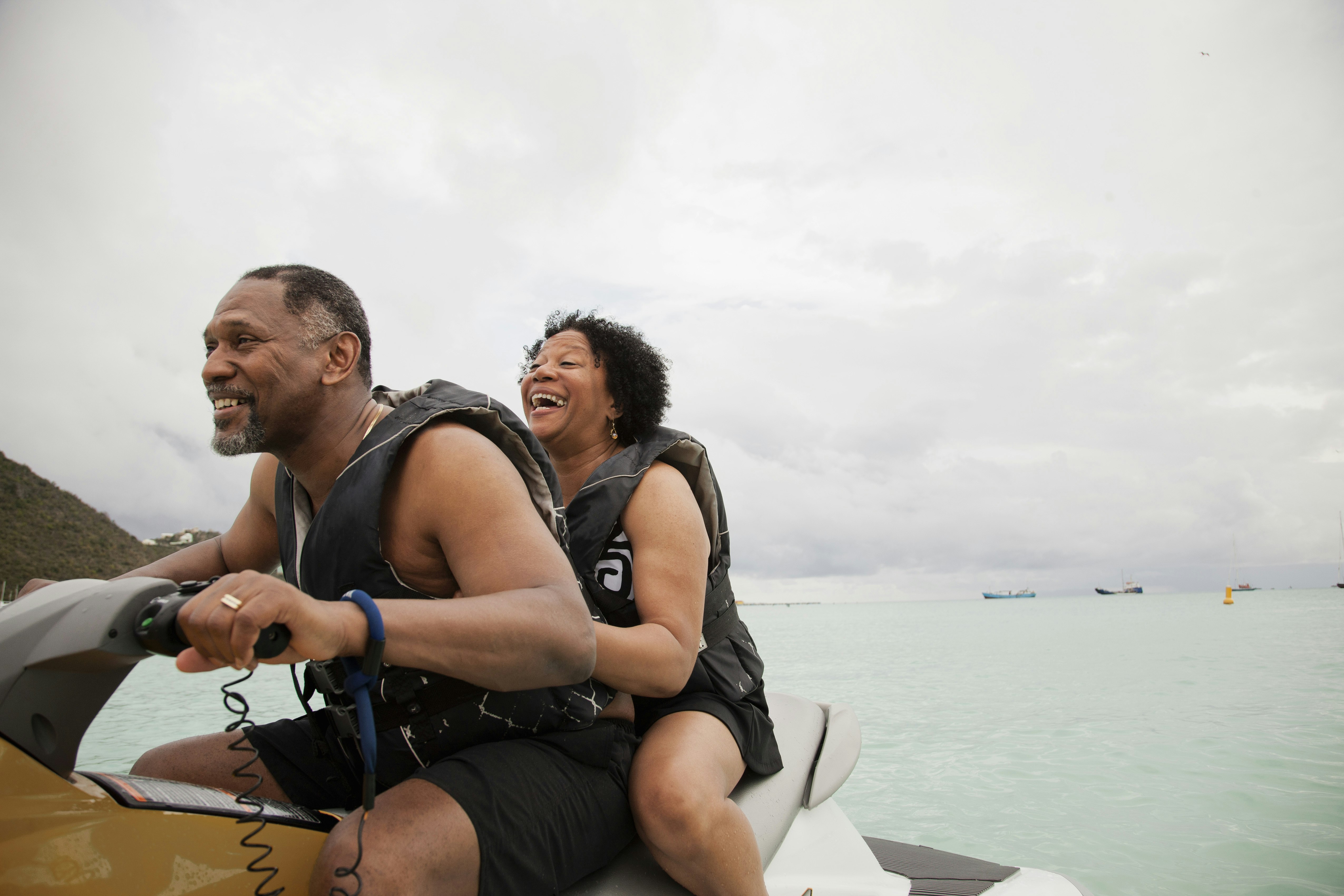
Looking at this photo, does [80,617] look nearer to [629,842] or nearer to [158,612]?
[158,612]

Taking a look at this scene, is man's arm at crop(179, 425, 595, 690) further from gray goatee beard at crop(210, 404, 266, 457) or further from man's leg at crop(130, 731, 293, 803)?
man's leg at crop(130, 731, 293, 803)

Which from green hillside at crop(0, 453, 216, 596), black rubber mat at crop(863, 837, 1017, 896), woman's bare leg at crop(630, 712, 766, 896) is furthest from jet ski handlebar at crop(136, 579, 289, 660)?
green hillside at crop(0, 453, 216, 596)

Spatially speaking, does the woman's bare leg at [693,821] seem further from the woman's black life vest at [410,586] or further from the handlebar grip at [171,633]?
the handlebar grip at [171,633]

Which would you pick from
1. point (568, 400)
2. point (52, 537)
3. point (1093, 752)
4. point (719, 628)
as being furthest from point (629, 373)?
point (52, 537)

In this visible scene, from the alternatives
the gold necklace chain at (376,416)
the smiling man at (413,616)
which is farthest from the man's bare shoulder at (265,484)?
the gold necklace chain at (376,416)

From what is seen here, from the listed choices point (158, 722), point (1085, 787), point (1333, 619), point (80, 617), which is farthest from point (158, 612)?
point (1333, 619)

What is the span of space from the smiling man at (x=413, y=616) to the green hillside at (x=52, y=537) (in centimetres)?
3981

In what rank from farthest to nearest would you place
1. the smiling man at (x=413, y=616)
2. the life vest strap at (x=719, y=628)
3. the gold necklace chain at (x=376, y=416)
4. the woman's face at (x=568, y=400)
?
the woman's face at (x=568, y=400)
the life vest strap at (x=719, y=628)
the gold necklace chain at (x=376, y=416)
the smiling man at (x=413, y=616)

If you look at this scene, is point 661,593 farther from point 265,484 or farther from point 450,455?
point 265,484

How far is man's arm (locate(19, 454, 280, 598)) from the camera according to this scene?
2.39 meters

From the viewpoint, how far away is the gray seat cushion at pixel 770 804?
1941 millimetres

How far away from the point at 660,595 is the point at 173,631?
4.29 ft

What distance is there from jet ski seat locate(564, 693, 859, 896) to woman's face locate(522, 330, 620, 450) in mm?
1270

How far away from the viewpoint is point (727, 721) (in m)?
2.36
